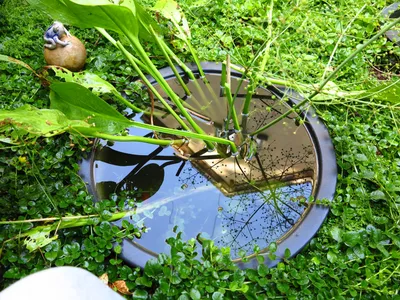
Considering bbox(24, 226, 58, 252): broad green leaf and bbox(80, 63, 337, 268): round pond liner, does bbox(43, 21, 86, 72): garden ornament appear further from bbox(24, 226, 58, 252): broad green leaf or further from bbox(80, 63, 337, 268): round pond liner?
bbox(24, 226, 58, 252): broad green leaf

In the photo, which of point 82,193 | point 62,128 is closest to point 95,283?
point 62,128

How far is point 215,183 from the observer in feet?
4.98

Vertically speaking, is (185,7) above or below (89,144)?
above

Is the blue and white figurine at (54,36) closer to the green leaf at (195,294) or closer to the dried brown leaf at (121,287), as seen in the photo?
the dried brown leaf at (121,287)

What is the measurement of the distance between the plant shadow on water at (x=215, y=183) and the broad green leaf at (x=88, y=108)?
0.62 feet

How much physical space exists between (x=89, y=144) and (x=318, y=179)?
83 centimetres

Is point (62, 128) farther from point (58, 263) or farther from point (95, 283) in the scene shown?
point (95, 283)

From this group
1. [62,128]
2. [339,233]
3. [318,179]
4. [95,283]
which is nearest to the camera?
[95,283]

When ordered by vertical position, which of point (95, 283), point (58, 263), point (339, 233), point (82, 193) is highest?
point (95, 283)

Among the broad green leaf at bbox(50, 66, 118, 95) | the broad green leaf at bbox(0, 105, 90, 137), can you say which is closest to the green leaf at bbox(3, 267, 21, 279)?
the broad green leaf at bbox(0, 105, 90, 137)

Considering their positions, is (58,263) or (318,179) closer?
(58,263)

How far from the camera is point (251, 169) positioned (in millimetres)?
1557

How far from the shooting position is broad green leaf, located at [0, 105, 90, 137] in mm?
1178

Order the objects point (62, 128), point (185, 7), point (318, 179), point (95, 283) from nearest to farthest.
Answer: point (95, 283) → point (62, 128) → point (318, 179) → point (185, 7)
